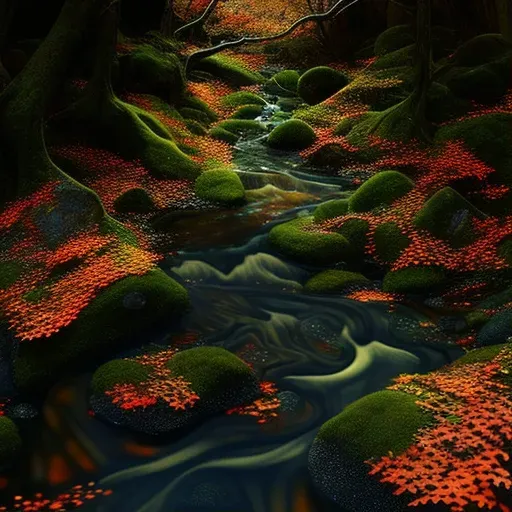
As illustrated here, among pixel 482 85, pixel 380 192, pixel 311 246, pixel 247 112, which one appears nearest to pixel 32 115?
pixel 311 246

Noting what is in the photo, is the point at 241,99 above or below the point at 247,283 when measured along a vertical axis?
above

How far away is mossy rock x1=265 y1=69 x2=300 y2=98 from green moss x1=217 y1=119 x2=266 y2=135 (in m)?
3.77

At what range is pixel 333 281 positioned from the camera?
1044 centimetres

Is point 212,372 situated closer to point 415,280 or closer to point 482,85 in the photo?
point 415,280

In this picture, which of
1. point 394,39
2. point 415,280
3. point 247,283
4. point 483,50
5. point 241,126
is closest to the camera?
point 415,280

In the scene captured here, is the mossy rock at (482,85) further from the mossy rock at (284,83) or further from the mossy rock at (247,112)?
the mossy rock at (284,83)

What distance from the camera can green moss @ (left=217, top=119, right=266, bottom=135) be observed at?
18.2 meters

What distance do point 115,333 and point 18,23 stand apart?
10.0 metres

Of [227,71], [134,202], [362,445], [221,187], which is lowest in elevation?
[362,445]

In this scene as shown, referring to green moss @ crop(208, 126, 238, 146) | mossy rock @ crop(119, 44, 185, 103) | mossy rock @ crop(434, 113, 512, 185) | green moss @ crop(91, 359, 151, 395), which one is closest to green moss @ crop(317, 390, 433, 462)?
green moss @ crop(91, 359, 151, 395)

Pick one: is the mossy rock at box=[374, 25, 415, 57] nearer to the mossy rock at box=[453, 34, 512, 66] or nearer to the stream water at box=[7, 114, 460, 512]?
the mossy rock at box=[453, 34, 512, 66]

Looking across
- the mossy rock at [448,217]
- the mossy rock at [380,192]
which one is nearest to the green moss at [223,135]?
the mossy rock at [380,192]

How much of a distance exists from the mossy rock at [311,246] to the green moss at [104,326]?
8.23 ft

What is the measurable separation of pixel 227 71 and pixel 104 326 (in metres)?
15.5
